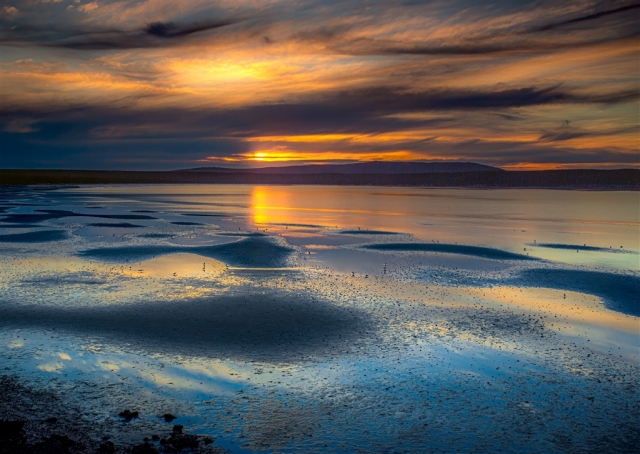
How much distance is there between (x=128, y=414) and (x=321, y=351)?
4.48m

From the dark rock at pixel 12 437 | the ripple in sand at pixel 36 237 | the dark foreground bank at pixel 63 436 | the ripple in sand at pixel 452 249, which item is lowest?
the ripple in sand at pixel 36 237

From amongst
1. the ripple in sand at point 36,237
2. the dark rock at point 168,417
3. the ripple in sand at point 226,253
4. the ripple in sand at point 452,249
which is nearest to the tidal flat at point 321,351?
the dark rock at point 168,417

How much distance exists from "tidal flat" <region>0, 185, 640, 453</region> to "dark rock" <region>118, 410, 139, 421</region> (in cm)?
6

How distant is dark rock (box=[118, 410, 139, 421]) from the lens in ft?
27.1

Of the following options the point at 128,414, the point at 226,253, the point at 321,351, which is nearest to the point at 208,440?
the point at 128,414

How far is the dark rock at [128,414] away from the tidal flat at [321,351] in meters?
0.06

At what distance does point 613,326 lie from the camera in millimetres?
13797

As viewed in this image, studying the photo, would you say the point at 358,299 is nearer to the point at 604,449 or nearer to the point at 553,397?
the point at 553,397

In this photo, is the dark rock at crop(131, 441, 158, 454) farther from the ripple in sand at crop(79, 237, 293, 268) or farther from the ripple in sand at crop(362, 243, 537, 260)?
the ripple in sand at crop(362, 243, 537, 260)

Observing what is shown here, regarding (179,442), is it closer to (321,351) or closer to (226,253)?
(321,351)

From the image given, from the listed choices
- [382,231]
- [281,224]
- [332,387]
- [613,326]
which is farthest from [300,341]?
[281,224]

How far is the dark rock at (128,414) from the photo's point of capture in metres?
8.26

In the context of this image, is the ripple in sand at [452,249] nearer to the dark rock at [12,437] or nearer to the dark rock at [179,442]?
the dark rock at [179,442]

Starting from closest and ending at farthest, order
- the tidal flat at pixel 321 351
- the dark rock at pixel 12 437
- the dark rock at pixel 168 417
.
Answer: the dark rock at pixel 12 437 → the tidal flat at pixel 321 351 → the dark rock at pixel 168 417
